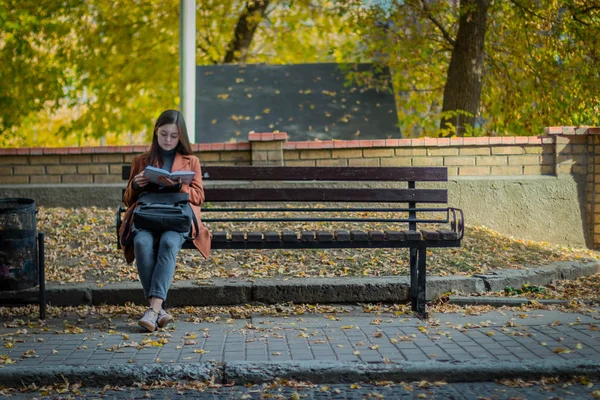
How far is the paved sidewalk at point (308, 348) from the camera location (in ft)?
14.8

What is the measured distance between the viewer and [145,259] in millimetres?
5543

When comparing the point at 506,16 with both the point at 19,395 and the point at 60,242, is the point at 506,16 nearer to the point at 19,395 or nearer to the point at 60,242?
the point at 60,242

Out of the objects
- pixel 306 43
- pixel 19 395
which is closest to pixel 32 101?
pixel 306 43

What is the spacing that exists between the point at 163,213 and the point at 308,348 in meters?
1.47

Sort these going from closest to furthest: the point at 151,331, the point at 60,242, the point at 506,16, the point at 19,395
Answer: the point at 19,395 → the point at 151,331 → the point at 60,242 → the point at 506,16

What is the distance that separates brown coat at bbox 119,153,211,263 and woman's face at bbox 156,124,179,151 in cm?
11

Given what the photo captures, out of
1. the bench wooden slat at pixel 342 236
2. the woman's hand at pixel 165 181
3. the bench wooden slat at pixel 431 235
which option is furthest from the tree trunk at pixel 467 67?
the woman's hand at pixel 165 181

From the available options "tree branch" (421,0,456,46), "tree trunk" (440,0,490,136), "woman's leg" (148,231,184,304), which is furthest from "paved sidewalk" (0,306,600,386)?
"tree branch" (421,0,456,46)

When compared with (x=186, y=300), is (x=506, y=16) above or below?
above

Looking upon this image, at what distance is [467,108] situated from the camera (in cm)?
1260

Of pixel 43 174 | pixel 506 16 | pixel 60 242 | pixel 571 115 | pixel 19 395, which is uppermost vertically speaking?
pixel 506 16

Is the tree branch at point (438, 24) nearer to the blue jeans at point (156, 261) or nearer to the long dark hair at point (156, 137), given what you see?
the long dark hair at point (156, 137)

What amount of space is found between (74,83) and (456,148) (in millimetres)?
10305

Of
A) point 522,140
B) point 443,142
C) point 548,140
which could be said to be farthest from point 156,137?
point 548,140
